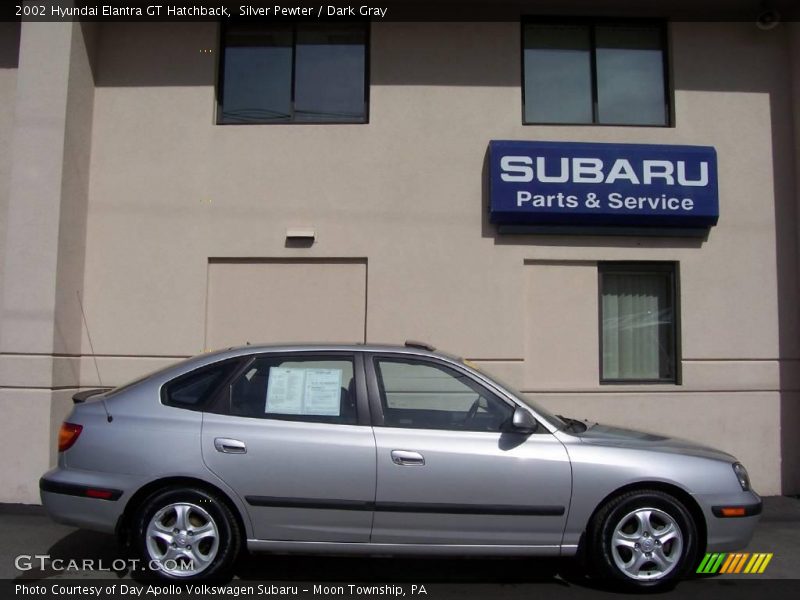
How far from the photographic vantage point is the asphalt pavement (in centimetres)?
476

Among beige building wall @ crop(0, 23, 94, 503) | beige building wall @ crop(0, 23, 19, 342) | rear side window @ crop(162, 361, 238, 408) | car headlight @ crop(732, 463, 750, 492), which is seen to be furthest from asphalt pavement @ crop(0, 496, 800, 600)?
beige building wall @ crop(0, 23, 19, 342)

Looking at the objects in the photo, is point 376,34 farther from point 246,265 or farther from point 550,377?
point 550,377

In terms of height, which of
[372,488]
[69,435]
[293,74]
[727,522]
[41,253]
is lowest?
[727,522]

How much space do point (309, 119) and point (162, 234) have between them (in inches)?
81.1

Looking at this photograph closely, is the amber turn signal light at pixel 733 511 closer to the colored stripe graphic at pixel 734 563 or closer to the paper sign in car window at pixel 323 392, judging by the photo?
the colored stripe graphic at pixel 734 563

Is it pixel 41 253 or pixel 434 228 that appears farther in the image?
pixel 434 228

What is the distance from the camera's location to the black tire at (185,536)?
14.9 ft

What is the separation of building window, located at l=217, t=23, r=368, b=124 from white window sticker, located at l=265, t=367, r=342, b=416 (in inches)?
163

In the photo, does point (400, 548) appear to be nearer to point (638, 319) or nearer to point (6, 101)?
point (638, 319)

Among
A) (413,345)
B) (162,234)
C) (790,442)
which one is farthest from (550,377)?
(162,234)

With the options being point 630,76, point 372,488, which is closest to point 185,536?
point 372,488

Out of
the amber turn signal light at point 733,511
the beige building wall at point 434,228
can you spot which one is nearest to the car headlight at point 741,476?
the amber turn signal light at point 733,511

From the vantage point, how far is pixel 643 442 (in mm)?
4887

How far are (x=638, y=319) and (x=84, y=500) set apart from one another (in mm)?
5925
